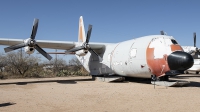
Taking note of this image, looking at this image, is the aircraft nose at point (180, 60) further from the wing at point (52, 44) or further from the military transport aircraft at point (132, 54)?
the wing at point (52, 44)

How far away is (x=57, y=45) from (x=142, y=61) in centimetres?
889

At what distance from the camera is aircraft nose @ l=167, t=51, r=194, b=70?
13.0m

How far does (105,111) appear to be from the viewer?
270 inches

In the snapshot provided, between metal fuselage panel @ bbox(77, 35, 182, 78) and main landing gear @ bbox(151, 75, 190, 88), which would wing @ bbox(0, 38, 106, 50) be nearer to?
metal fuselage panel @ bbox(77, 35, 182, 78)

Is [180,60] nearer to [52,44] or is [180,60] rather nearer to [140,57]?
[140,57]

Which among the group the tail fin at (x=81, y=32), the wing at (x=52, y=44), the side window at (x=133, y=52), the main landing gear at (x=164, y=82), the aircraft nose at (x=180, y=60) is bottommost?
the main landing gear at (x=164, y=82)

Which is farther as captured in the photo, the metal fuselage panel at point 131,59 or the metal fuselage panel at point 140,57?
the metal fuselage panel at point 131,59

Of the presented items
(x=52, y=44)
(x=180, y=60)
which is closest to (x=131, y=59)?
(x=180, y=60)

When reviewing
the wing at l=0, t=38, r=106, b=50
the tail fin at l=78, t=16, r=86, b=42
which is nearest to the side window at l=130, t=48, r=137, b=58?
the wing at l=0, t=38, r=106, b=50

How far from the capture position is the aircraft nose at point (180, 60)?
42.5 ft

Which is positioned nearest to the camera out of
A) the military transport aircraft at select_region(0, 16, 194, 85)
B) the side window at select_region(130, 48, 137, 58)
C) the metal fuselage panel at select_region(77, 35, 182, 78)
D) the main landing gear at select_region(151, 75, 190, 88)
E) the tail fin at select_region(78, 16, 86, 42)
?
the main landing gear at select_region(151, 75, 190, 88)

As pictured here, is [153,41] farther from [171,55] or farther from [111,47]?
[111,47]

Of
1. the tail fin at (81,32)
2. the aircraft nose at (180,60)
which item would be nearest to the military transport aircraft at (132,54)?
the aircraft nose at (180,60)

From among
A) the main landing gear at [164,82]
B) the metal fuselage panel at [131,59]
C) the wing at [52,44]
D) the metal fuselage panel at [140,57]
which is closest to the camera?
the main landing gear at [164,82]
